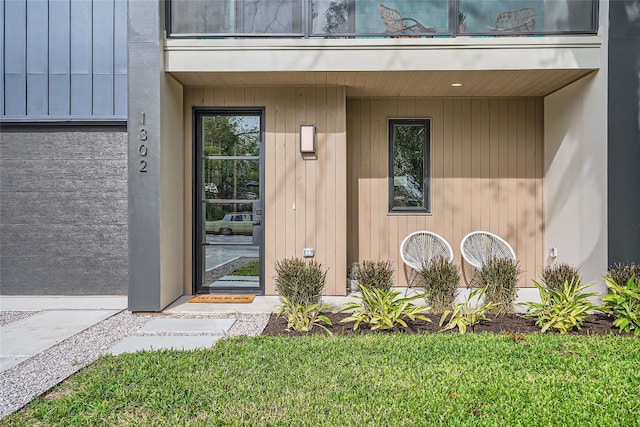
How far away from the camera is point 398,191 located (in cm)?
595

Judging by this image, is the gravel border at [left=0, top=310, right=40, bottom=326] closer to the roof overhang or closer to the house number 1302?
the house number 1302

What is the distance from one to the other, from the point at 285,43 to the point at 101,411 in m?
3.86

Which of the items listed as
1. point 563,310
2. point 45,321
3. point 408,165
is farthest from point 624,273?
point 45,321

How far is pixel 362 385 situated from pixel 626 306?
2693 millimetres

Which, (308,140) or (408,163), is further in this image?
(408,163)

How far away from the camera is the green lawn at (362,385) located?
7.31 feet

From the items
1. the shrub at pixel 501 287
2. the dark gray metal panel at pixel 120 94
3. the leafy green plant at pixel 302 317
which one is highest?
the dark gray metal panel at pixel 120 94

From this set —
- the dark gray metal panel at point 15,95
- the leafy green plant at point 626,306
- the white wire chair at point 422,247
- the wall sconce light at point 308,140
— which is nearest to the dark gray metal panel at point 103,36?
the dark gray metal panel at point 15,95

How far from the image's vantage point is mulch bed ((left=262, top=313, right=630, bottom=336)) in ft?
12.3

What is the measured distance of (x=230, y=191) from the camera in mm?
5410

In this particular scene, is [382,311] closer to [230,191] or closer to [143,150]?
[230,191]

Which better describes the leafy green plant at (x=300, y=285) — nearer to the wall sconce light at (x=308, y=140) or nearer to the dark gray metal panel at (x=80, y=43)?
the wall sconce light at (x=308, y=140)

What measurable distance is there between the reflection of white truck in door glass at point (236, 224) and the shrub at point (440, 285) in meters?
2.29

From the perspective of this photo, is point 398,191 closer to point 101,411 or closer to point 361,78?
point 361,78
